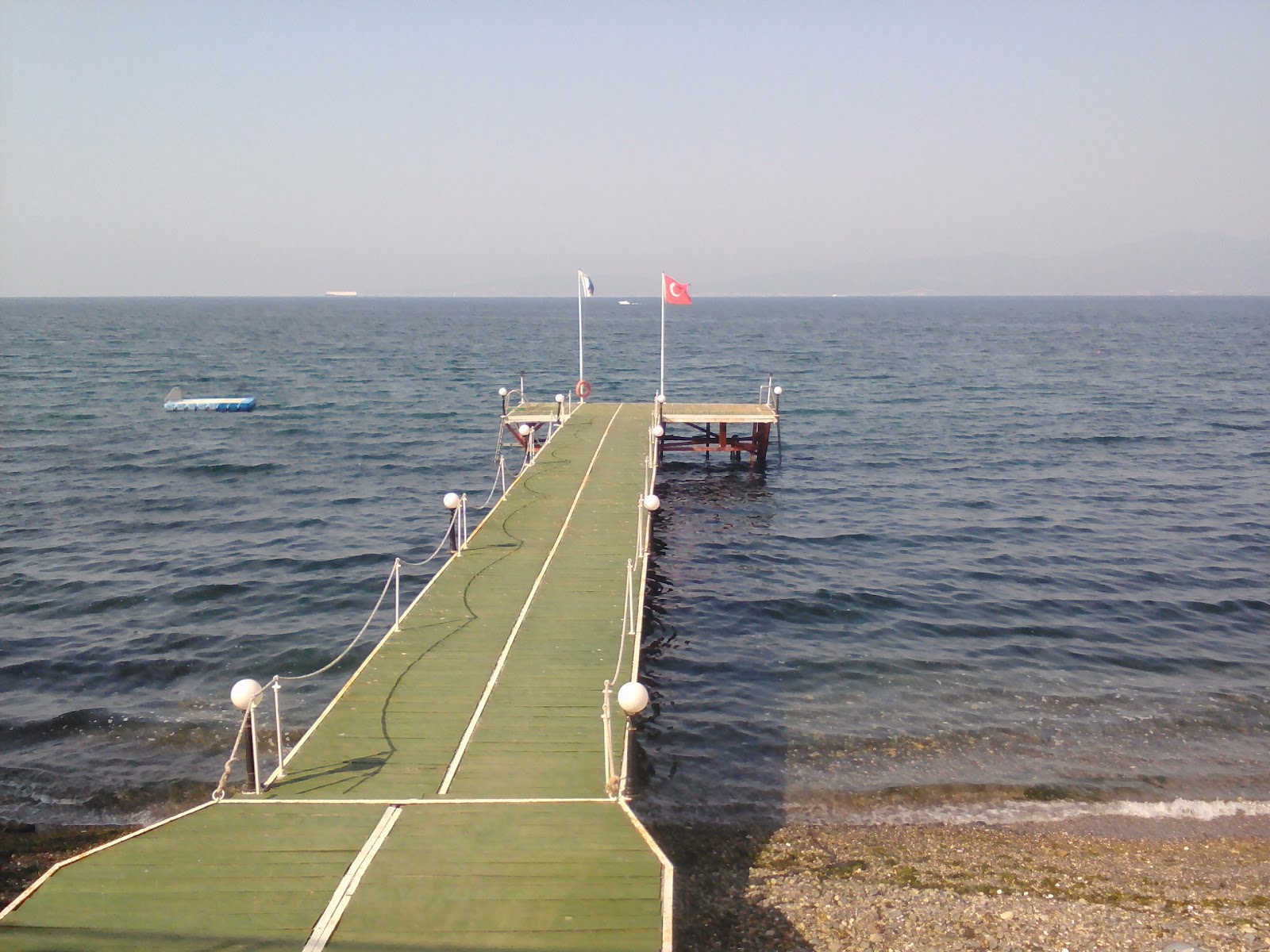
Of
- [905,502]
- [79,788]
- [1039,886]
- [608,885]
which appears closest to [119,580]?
[79,788]

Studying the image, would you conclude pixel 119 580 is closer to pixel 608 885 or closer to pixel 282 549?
pixel 282 549

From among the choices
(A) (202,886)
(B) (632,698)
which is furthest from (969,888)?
(A) (202,886)

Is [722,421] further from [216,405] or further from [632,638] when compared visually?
[216,405]

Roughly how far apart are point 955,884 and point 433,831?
7662mm

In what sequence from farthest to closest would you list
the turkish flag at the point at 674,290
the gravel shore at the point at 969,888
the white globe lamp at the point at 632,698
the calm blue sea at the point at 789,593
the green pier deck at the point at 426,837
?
the turkish flag at the point at 674,290, the calm blue sea at the point at 789,593, the gravel shore at the point at 969,888, the white globe lamp at the point at 632,698, the green pier deck at the point at 426,837

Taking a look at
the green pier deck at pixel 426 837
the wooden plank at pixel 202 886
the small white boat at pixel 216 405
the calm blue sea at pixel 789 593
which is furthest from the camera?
the small white boat at pixel 216 405

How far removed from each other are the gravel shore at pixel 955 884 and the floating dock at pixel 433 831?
2778 mm

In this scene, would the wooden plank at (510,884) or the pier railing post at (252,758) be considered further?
the pier railing post at (252,758)

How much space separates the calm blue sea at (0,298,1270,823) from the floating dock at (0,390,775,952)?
3.37m

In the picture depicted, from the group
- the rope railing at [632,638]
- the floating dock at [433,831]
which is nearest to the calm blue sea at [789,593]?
the rope railing at [632,638]

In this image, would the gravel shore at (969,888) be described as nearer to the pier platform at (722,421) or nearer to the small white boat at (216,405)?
the pier platform at (722,421)

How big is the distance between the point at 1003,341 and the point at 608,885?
117336 millimetres

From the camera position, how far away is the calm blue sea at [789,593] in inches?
627

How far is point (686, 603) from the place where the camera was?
23.9 metres
